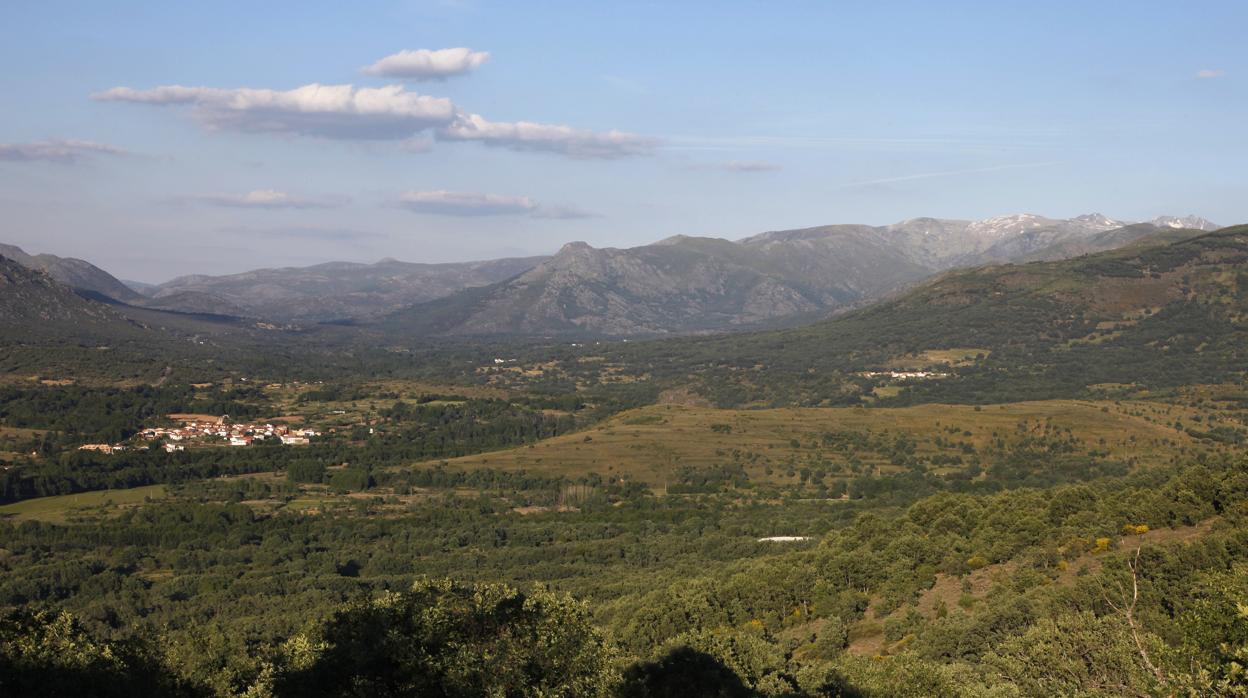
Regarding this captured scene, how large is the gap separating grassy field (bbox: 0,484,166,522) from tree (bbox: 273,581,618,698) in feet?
277

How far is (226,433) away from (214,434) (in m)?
2.03

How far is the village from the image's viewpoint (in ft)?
474

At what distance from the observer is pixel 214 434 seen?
155125 mm

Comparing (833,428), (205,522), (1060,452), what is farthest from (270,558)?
(1060,452)

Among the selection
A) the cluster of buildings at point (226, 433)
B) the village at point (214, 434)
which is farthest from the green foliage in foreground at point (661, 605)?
the cluster of buildings at point (226, 433)

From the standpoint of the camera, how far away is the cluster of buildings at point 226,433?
15088 centimetres

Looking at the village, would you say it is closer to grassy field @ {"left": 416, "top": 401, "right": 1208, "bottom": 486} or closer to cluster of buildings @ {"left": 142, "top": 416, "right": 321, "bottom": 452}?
cluster of buildings @ {"left": 142, "top": 416, "right": 321, "bottom": 452}

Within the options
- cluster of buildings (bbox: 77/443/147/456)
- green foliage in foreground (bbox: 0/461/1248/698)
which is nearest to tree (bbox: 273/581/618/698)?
green foliage in foreground (bbox: 0/461/1248/698)

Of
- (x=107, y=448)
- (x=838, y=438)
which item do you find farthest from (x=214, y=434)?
(x=838, y=438)

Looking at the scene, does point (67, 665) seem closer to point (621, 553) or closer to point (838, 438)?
point (621, 553)

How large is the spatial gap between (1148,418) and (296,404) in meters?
158

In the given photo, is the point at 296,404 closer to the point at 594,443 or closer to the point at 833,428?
the point at 594,443

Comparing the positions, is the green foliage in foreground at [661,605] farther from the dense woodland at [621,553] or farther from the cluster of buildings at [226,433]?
the cluster of buildings at [226,433]

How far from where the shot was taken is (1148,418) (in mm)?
140500
